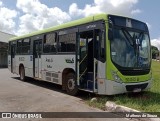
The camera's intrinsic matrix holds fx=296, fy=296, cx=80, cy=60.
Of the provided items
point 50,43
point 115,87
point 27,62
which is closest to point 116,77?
point 115,87

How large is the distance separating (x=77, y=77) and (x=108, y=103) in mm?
2461

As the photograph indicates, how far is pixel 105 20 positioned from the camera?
10.5 meters

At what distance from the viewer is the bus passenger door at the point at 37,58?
51.8 ft

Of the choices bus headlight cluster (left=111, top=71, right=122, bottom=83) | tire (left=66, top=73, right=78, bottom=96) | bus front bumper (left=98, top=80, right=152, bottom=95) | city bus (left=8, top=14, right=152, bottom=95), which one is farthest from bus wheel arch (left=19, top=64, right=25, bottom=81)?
bus headlight cluster (left=111, top=71, right=122, bottom=83)

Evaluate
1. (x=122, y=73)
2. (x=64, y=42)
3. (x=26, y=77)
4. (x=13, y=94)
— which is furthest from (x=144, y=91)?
(x=26, y=77)

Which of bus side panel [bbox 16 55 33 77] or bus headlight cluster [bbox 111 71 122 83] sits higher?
bus side panel [bbox 16 55 33 77]

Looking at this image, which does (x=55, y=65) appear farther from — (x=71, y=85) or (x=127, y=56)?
(x=127, y=56)

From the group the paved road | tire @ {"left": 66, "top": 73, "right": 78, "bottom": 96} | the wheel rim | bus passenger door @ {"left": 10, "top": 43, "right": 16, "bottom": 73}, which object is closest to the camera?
→ the paved road

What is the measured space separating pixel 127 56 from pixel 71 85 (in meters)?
3.05

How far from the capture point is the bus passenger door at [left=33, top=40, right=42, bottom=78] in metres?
15.8

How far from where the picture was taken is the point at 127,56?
1081 centimetres

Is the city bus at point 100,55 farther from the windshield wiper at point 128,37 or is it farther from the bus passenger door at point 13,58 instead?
the bus passenger door at point 13,58

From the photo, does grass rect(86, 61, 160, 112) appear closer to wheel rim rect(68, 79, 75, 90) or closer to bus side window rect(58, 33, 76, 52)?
wheel rim rect(68, 79, 75, 90)

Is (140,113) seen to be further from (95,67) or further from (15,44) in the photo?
(15,44)
